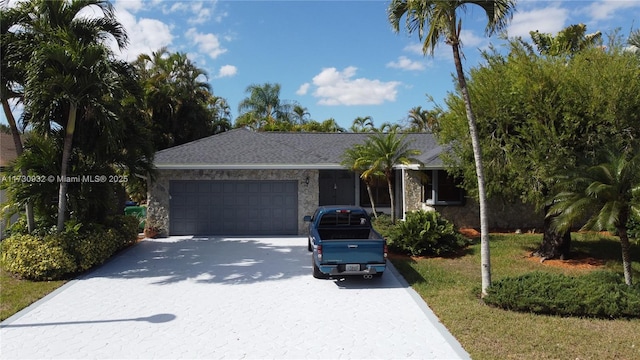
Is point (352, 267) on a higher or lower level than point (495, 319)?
higher

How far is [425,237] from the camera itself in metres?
12.1

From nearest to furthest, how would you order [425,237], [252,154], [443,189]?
[425,237], [443,189], [252,154]

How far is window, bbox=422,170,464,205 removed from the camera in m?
16.5

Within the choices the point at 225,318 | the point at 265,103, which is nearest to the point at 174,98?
the point at 265,103

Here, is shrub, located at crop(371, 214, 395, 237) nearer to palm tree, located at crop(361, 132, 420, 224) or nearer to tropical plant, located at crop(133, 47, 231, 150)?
palm tree, located at crop(361, 132, 420, 224)

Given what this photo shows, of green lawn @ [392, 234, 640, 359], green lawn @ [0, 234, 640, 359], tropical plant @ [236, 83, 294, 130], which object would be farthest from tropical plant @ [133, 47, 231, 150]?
green lawn @ [392, 234, 640, 359]

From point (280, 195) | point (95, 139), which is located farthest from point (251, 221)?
point (95, 139)

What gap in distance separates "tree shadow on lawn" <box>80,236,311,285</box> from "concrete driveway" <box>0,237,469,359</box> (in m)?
0.05

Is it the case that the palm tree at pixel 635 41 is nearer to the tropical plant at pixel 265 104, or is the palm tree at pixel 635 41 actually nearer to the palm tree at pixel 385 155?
the palm tree at pixel 385 155

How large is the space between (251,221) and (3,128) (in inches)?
334

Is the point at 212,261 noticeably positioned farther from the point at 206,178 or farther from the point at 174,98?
the point at 174,98

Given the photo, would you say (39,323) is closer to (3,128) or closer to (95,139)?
(95,139)

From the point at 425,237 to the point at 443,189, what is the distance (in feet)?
16.8

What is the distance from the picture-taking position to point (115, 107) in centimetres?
1078
